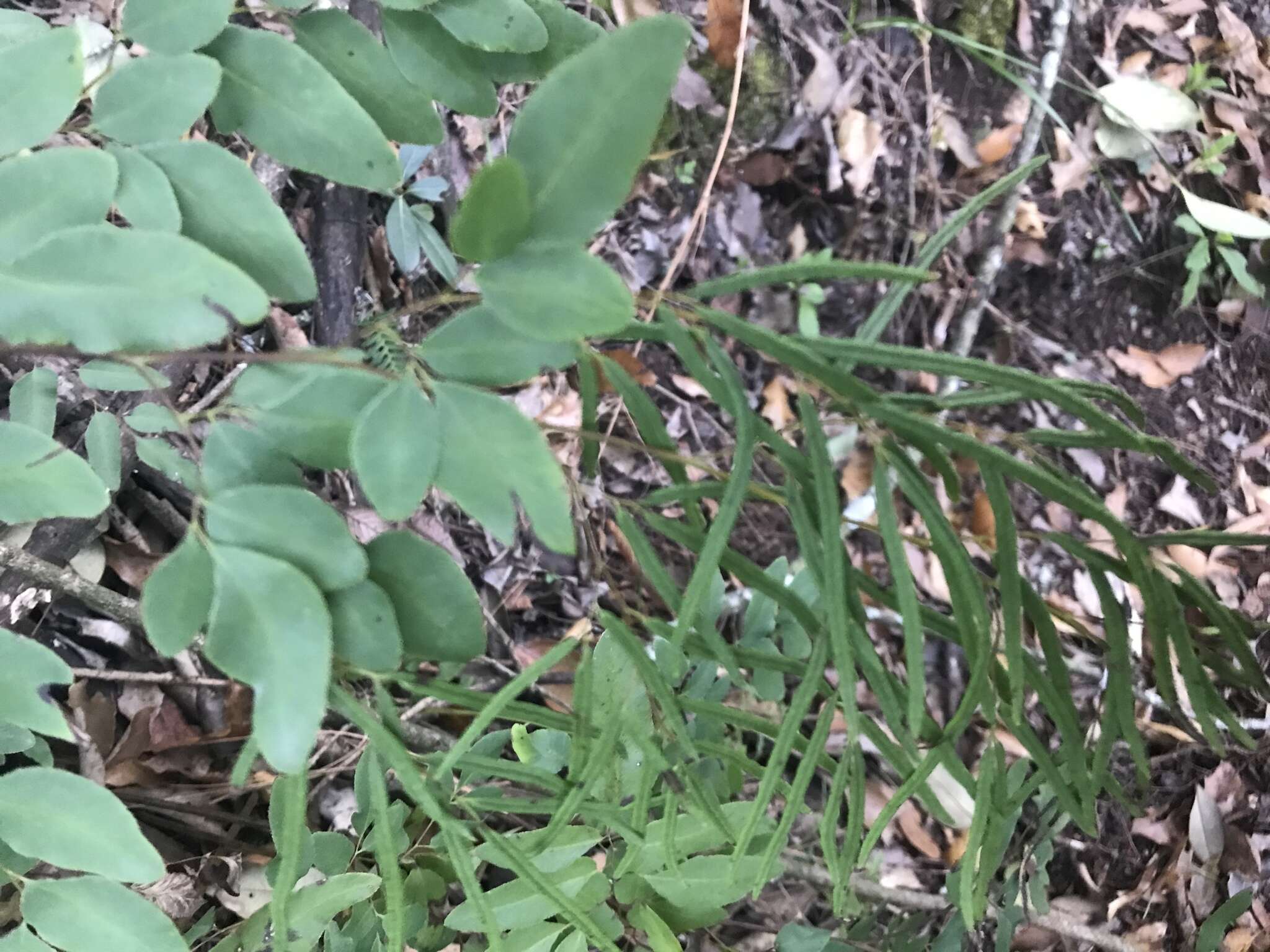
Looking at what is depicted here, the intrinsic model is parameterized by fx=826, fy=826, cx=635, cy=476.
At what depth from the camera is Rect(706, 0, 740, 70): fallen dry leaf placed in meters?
1.53

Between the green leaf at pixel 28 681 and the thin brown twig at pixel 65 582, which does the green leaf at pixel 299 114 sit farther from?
the thin brown twig at pixel 65 582

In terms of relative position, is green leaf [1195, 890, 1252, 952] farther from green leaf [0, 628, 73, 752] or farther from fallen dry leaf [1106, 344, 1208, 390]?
green leaf [0, 628, 73, 752]

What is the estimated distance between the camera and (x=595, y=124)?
339 mm

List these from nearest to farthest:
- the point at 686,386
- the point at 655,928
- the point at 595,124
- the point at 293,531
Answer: the point at 595,124 → the point at 293,531 → the point at 655,928 → the point at 686,386

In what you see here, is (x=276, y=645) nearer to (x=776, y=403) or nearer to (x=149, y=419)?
(x=149, y=419)

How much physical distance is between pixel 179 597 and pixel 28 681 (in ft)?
0.42

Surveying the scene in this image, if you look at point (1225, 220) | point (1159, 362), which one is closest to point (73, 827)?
point (1159, 362)

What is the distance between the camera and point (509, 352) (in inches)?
16.2

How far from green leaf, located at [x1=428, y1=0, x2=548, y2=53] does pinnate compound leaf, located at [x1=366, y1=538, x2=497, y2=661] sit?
0.30m

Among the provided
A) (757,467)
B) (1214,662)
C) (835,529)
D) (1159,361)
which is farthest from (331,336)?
(1159,361)

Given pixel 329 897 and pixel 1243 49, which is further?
pixel 1243 49

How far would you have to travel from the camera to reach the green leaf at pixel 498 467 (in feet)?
1.21

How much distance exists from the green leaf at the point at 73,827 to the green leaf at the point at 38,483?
169 mm

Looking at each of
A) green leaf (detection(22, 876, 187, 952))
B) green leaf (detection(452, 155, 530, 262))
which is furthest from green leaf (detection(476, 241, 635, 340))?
green leaf (detection(22, 876, 187, 952))
